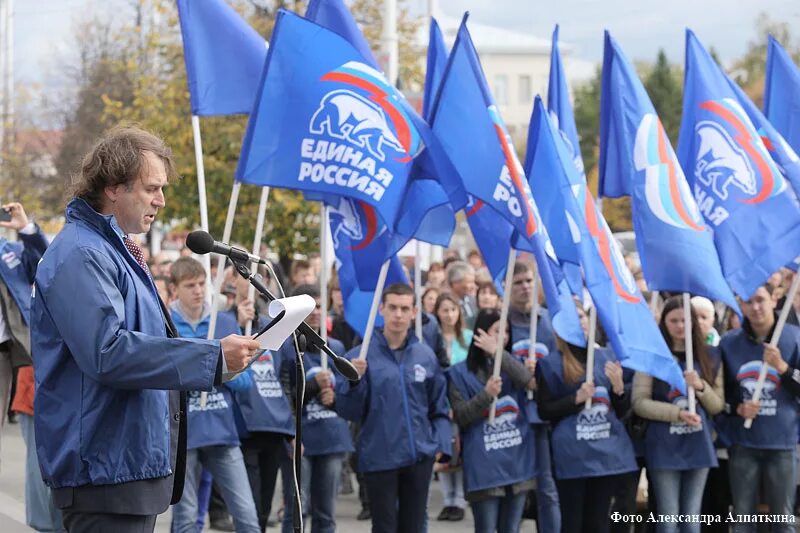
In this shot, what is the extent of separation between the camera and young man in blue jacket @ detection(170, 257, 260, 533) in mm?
7773

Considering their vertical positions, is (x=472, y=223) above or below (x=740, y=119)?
below

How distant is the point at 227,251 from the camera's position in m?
4.28

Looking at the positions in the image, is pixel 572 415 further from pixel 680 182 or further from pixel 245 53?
pixel 245 53

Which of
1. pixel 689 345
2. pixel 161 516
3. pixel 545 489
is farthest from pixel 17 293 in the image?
pixel 689 345

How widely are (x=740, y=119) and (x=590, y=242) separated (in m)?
1.74

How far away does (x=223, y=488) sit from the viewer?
7.91 m

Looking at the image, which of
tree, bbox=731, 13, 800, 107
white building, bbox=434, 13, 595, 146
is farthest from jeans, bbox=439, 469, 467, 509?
white building, bbox=434, 13, 595, 146

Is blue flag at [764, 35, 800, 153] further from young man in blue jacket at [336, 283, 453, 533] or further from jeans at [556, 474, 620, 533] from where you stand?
young man in blue jacket at [336, 283, 453, 533]

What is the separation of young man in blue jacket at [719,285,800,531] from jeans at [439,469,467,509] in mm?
2752

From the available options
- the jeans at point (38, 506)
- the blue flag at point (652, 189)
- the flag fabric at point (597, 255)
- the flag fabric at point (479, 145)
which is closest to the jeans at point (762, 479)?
the flag fabric at point (597, 255)

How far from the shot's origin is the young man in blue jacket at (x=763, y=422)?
28.0 feet

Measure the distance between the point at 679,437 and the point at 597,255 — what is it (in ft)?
4.13

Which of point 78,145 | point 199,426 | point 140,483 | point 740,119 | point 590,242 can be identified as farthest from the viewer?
point 78,145

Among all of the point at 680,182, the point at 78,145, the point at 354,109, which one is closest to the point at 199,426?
the point at 354,109
